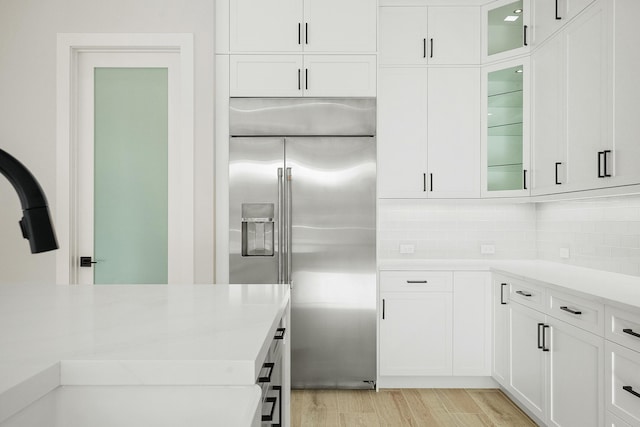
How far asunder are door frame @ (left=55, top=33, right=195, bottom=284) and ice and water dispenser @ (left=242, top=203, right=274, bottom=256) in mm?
Result: 372

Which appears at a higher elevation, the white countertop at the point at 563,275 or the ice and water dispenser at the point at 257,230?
the ice and water dispenser at the point at 257,230

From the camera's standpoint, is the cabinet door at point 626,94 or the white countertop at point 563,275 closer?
the white countertop at point 563,275

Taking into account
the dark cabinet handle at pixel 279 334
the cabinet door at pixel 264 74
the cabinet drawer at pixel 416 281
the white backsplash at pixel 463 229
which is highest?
the cabinet door at pixel 264 74

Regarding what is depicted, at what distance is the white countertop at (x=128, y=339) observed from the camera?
2.86ft

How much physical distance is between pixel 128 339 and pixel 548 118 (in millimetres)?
2918

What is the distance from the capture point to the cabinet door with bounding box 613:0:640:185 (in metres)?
2.11

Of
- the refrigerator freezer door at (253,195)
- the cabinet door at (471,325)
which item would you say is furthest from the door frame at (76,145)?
the cabinet door at (471,325)

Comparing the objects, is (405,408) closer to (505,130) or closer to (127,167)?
(505,130)

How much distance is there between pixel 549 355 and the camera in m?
2.44

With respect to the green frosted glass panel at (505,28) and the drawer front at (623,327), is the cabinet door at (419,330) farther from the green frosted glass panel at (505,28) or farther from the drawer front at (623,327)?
the green frosted glass panel at (505,28)

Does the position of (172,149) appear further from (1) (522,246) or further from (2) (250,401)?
(1) (522,246)

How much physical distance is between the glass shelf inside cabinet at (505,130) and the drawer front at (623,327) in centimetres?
152

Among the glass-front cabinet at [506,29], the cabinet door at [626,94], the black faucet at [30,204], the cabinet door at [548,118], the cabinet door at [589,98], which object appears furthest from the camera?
the glass-front cabinet at [506,29]

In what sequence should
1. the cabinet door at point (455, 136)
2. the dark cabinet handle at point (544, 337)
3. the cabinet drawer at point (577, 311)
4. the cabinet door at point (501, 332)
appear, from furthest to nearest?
Result: the cabinet door at point (455, 136) < the cabinet door at point (501, 332) < the dark cabinet handle at point (544, 337) < the cabinet drawer at point (577, 311)
